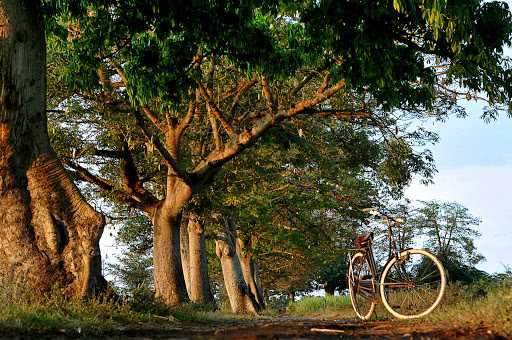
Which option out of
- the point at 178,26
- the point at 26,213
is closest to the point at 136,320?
the point at 26,213

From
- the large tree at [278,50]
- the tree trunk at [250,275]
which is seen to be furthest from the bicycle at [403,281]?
the tree trunk at [250,275]

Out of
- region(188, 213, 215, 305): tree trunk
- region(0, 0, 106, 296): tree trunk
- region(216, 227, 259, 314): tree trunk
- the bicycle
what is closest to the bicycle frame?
the bicycle

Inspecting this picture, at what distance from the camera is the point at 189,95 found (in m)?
15.1

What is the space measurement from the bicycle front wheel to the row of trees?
12.1 feet

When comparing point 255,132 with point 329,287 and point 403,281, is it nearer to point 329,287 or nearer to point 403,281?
point 403,281

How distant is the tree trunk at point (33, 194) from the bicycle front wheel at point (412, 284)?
5474mm

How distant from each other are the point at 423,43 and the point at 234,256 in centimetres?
1690

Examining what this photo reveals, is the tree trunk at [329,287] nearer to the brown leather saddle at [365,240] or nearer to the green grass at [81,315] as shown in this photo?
the green grass at [81,315]

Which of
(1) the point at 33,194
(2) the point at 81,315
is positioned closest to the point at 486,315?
(2) the point at 81,315

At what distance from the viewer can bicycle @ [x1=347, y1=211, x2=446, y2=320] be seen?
10.7m

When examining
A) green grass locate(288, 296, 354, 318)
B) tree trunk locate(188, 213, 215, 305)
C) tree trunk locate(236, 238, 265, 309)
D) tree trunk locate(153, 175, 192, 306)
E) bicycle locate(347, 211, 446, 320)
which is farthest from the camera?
tree trunk locate(236, 238, 265, 309)

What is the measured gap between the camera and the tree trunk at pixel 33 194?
443 inches

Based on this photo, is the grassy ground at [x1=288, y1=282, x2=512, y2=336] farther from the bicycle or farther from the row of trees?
the row of trees

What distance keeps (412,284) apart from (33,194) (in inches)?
283
